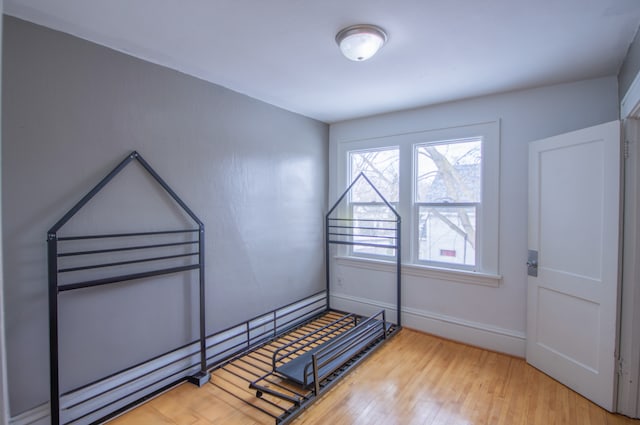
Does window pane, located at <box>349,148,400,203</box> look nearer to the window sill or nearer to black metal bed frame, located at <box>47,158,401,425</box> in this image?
black metal bed frame, located at <box>47,158,401,425</box>

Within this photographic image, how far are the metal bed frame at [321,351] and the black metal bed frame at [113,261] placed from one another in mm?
537

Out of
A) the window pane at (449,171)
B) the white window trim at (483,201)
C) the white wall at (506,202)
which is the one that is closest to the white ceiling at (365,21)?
the white wall at (506,202)

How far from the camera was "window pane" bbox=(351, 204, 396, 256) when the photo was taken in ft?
12.0

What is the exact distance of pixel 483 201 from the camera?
9.94 feet

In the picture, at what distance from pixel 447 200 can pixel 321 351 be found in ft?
6.53

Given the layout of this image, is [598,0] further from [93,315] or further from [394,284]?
[93,315]

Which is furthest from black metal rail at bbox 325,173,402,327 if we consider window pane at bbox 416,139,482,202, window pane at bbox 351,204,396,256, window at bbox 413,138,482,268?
window pane at bbox 416,139,482,202

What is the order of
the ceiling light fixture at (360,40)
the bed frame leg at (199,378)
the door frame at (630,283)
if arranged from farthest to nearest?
the bed frame leg at (199,378) → the door frame at (630,283) → the ceiling light fixture at (360,40)

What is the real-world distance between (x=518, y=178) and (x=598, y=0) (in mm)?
1553

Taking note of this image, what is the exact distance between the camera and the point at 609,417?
2.03 m

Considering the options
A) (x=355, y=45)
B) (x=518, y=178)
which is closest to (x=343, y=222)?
(x=518, y=178)

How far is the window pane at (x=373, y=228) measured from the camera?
3.66m

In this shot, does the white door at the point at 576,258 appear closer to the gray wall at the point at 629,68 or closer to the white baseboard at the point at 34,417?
the gray wall at the point at 629,68

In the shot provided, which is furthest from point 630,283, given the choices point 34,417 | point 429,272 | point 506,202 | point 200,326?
point 34,417
